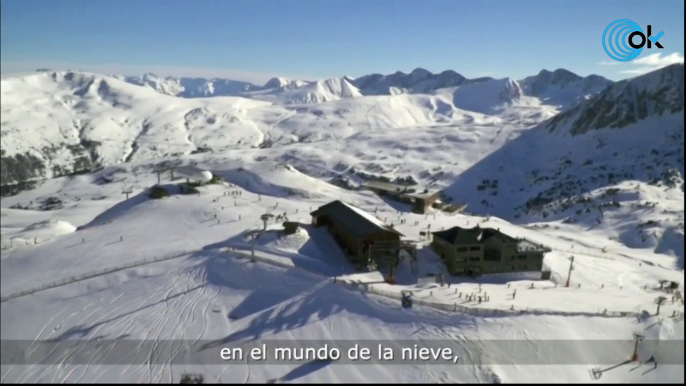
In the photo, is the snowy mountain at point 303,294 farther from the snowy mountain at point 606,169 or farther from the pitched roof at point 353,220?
the pitched roof at point 353,220

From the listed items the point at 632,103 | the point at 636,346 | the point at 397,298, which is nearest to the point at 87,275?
the point at 397,298

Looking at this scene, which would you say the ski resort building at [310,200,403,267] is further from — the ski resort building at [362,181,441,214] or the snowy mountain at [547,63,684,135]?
the snowy mountain at [547,63,684,135]

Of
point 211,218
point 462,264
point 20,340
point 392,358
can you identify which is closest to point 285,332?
point 392,358

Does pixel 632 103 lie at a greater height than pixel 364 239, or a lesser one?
greater

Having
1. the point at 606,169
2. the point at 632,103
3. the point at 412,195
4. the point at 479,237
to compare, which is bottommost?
the point at 412,195

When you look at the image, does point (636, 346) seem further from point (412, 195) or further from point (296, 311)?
point (412, 195)

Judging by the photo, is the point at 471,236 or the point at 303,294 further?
the point at 471,236

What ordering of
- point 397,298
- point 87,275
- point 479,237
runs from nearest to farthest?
point 397,298
point 87,275
point 479,237
